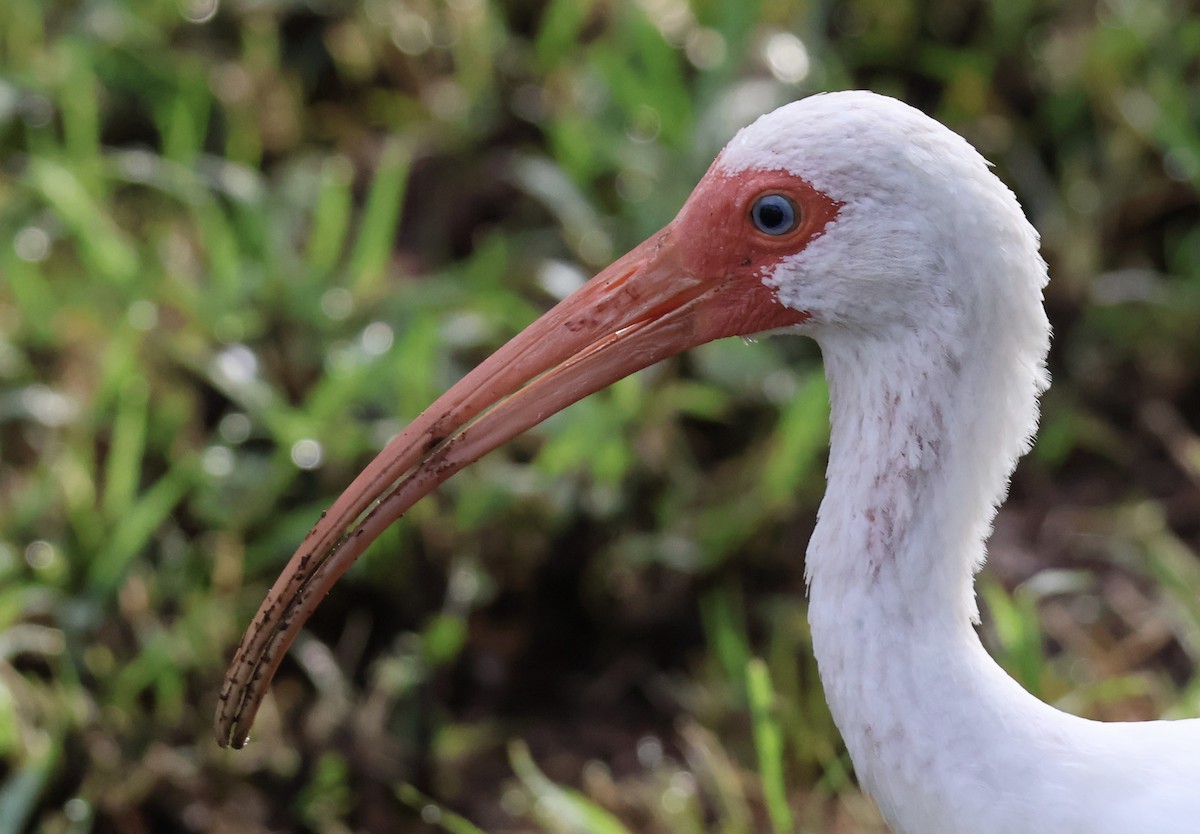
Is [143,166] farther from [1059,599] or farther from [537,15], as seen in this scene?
[1059,599]

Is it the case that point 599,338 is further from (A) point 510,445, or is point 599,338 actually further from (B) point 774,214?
(A) point 510,445

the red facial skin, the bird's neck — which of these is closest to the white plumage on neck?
the bird's neck

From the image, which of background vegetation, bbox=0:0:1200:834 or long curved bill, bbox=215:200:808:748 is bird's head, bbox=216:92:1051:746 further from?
background vegetation, bbox=0:0:1200:834

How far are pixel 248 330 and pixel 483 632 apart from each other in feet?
3.27

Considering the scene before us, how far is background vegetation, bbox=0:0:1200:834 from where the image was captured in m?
3.13

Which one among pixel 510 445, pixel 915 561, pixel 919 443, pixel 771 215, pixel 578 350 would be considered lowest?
pixel 915 561

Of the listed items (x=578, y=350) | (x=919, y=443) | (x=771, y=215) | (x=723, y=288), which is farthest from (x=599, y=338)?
(x=919, y=443)

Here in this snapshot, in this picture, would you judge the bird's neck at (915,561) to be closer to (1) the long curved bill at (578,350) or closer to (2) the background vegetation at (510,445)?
(1) the long curved bill at (578,350)

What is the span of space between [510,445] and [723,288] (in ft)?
5.77

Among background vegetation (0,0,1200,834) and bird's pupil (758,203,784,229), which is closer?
bird's pupil (758,203,784,229)

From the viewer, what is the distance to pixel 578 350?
2.08 metres

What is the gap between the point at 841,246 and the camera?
193 cm

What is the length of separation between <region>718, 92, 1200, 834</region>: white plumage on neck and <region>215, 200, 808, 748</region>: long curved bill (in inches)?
6.9

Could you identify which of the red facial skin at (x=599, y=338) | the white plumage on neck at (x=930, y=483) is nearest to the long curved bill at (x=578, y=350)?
the red facial skin at (x=599, y=338)
